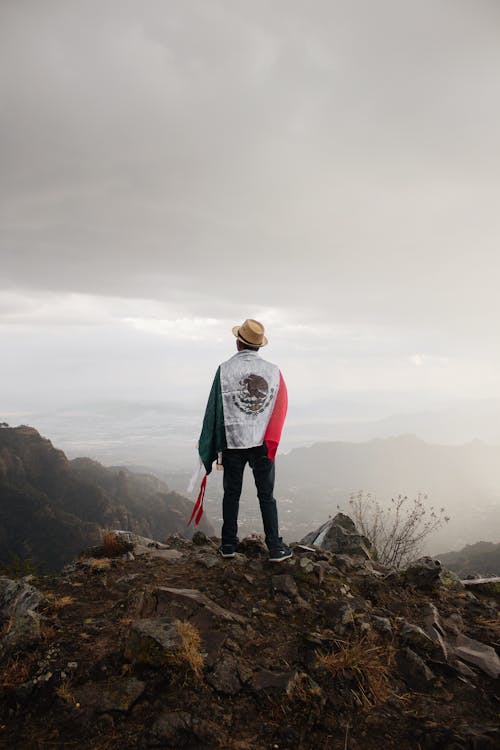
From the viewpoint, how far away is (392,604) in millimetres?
4902

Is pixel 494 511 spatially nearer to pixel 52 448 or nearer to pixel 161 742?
pixel 52 448

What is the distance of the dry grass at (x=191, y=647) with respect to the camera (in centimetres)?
328

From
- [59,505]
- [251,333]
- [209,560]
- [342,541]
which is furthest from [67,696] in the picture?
[59,505]

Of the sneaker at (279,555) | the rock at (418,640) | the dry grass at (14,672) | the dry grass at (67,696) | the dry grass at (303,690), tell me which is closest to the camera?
the dry grass at (67,696)

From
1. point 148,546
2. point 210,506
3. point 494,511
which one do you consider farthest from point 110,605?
point 494,511

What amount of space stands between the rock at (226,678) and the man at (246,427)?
2.24 metres

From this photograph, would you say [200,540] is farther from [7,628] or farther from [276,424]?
[7,628]

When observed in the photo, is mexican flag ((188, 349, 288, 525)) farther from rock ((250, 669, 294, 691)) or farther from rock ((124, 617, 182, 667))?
rock ((250, 669, 294, 691))

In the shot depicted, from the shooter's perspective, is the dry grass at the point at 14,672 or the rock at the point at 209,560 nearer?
the dry grass at the point at 14,672

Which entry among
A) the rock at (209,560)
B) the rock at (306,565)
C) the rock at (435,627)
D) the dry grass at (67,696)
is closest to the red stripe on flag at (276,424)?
the rock at (306,565)

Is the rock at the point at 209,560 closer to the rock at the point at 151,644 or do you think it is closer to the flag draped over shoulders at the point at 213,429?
the flag draped over shoulders at the point at 213,429

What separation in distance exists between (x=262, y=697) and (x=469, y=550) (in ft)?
203

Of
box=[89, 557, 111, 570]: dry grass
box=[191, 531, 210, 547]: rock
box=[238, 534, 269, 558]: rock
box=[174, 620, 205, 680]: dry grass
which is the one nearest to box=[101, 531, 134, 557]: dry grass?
box=[89, 557, 111, 570]: dry grass

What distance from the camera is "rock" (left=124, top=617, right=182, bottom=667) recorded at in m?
3.33
